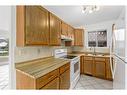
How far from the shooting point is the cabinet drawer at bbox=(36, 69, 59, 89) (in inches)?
52.9

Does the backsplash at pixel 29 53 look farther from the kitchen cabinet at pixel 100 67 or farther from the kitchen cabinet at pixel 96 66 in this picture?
the kitchen cabinet at pixel 100 67

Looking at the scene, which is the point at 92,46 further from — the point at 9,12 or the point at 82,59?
the point at 9,12

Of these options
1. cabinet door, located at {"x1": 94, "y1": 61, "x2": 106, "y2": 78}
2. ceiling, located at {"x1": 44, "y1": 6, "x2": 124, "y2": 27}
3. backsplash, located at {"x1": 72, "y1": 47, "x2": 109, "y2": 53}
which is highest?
ceiling, located at {"x1": 44, "y1": 6, "x2": 124, "y2": 27}

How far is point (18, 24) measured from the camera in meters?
1.68

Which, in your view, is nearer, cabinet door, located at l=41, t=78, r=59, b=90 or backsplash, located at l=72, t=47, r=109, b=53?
cabinet door, located at l=41, t=78, r=59, b=90

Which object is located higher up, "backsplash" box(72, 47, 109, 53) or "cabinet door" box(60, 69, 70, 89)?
"backsplash" box(72, 47, 109, 53)

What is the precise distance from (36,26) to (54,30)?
A: 68 centimetres

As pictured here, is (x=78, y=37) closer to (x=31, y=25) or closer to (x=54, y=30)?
(x=54, y=30)

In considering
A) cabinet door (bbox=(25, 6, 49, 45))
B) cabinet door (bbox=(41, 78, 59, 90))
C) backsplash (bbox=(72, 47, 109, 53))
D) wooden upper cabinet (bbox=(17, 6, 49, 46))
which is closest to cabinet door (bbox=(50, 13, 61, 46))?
cabinet door (bbox=(25, 6, 49, 45))

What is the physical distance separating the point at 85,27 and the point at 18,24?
3.51 m

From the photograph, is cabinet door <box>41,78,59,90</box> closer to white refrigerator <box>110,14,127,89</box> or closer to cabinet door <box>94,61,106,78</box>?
white refrigerator <box>110,14,127,89</box>

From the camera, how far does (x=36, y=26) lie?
182 centimetres

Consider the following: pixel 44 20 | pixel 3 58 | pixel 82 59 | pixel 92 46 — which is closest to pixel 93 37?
pixel 92 46

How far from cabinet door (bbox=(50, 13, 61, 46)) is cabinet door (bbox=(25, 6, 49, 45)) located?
0.17 meters
